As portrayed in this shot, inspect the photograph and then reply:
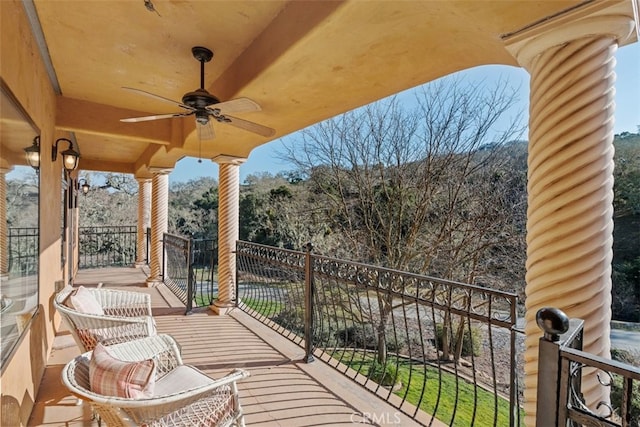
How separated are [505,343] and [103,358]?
744cm

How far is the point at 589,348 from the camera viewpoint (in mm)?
1362

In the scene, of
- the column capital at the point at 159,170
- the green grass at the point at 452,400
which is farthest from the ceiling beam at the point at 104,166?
the green grass at the point at 452,400

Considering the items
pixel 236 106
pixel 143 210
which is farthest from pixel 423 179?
pixel 143 210

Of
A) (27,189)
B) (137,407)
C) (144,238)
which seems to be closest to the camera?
(137,407)

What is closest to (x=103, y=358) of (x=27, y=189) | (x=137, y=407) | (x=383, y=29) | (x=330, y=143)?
(x=137, y=407)

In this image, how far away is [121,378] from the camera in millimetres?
1381

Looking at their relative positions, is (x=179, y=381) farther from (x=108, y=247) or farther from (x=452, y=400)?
(x=108, y=247)

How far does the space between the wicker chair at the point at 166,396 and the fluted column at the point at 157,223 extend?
15.9 ft

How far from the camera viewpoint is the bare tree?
6.10m

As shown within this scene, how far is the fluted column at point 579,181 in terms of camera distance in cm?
136

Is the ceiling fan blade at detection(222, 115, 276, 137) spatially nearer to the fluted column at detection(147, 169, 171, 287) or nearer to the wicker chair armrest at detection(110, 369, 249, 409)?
the wicker chair armrest at detection(110, 369, 249, 409)

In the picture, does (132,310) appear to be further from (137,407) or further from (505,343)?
(505,343)

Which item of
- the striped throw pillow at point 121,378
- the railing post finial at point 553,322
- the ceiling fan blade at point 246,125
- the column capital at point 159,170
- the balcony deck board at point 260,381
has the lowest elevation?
the balcony deck board at point 260,381

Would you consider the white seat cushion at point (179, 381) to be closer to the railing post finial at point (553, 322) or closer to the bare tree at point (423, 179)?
the railing post finial at point (553, 322)
